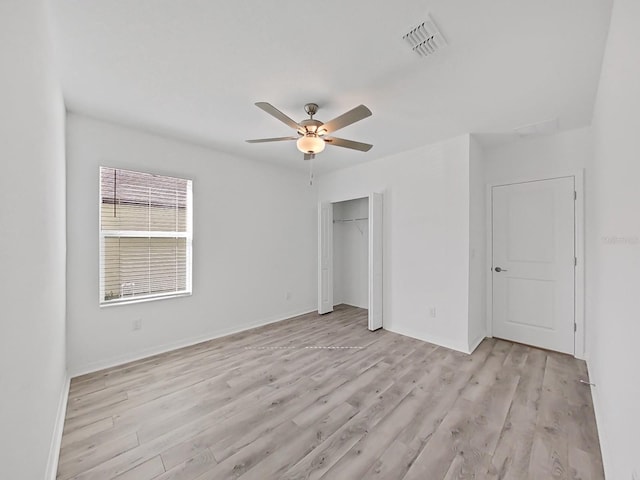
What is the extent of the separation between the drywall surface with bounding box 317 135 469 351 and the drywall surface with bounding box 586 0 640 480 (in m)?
1.40

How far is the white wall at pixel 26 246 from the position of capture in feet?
3.02

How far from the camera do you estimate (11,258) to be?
3.24 ft

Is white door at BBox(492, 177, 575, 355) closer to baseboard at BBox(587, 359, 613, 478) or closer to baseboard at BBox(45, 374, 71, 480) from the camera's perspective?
baseboard at BBox(587, 359, 613, 478)

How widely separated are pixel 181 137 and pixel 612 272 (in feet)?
13.3

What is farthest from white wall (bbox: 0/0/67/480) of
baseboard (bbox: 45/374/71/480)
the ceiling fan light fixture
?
the ceiling fan light fixture

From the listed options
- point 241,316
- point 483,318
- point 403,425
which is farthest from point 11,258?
point 483,318

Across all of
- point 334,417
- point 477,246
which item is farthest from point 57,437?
point 477,246

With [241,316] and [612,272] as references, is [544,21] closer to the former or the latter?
[612,272]

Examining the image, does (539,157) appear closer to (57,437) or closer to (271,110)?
(271,110)

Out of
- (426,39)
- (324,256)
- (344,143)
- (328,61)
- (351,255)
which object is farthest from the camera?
(351,255)

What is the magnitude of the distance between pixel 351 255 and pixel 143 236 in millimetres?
3540

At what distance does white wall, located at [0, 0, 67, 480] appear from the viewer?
92 centimetres

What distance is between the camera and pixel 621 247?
1.34 metres

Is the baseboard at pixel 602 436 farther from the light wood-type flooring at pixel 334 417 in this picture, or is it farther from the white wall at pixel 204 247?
the white wall at pixel 204 247
